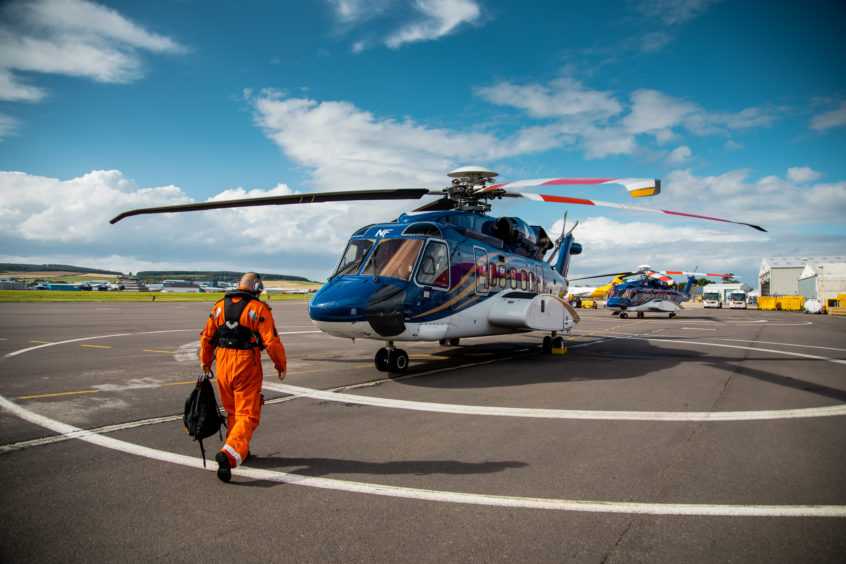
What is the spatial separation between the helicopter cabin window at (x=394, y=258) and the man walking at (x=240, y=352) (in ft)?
14.6

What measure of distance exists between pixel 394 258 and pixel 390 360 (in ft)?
6.89

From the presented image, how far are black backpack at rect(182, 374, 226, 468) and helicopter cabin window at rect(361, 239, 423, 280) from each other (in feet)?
16.3

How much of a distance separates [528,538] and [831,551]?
1958 millimetres

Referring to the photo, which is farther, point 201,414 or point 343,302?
→ point 343,302

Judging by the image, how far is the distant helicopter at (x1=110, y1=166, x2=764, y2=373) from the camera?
27.0ft

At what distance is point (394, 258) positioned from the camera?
9203mm

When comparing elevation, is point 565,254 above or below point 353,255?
above

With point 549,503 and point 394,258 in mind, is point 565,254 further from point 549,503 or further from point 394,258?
point 549,503

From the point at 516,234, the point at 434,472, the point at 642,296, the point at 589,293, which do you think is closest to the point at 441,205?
the point at 516,234

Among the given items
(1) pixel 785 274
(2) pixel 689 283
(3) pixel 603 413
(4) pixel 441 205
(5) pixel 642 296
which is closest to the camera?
(3) pixel 603 413

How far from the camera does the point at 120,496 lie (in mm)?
3695

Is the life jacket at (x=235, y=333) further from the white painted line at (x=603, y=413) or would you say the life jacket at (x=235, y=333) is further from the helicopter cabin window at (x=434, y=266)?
the helicopter cabin window at (x=434, y=266)

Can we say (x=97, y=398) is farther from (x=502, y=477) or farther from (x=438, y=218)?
(x=438, y=218)

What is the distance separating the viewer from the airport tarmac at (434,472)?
3051mm
